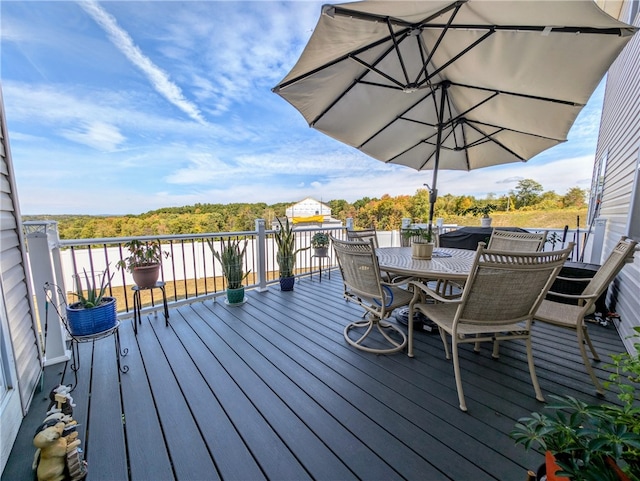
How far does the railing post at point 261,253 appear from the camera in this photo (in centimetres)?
412

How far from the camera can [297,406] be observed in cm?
173

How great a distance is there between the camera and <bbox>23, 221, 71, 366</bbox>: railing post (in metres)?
2.14

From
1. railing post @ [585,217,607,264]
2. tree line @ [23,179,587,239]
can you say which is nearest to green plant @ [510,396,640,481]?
railing post @ [585,217,607,264]

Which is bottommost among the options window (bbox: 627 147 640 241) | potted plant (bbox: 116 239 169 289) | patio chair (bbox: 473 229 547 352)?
potted plant (bbox: 116 239 169 289)

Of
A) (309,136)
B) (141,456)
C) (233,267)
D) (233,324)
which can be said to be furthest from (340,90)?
(309,136)

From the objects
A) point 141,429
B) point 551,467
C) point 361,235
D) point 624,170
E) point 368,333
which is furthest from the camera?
point 361,235

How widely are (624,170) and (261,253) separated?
5.15 metres

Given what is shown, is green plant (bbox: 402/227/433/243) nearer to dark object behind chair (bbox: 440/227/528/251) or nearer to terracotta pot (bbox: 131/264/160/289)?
dark object behind chair (bbox: 440/227/528/251)

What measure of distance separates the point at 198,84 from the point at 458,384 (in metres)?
14.1

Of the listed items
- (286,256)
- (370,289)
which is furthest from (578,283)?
(286,256)

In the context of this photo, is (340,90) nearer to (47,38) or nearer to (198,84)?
(47,38)

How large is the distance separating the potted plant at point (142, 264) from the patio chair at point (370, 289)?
2072 millimetres

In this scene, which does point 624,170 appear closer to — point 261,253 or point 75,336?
point 261,253

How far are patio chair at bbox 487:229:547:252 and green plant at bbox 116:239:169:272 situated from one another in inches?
164
